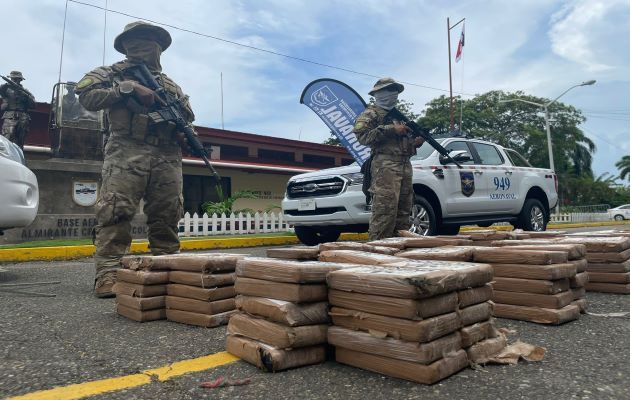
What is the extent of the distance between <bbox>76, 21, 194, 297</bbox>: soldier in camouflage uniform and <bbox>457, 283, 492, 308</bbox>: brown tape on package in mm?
2661

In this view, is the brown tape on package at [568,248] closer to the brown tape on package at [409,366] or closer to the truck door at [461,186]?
the brown tape on package at [409,366]

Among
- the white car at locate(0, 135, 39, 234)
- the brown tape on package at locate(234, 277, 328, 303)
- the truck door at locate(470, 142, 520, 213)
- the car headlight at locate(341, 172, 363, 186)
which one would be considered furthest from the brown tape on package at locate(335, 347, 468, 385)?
the truck door at locate(470, 142, 520, 213)

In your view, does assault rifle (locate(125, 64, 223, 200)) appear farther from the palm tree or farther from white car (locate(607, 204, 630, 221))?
the palm tree

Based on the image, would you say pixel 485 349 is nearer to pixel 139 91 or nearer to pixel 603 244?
pixel 603 244

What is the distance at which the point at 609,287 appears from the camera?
137 inches

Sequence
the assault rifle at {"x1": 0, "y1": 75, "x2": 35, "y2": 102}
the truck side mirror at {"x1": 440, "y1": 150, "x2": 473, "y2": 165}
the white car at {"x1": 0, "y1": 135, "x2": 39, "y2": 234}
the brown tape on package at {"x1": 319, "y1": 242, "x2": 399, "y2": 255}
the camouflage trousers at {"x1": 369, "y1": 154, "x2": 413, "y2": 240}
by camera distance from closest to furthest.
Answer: the brown tape on package at {"x1": 319, "y1": 242, "x2": 399, "y2": 255} < the white car at {"x1": 0, "y1": 135, "x2": 39, "y2": 234} < the camouflage trousers at {"x1": 369, "y1": 154, "x2": 413, "y2": 240} < the truck side mirror at {"x1": 440, "y1": 150, "x2": 473, "y2": 165} < the assault rifle at {"x1": 0, "y1": 75, "x2": 35, "y2": 102}

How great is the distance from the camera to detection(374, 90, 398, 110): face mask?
17.5 ft

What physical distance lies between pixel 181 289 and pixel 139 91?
182 cm

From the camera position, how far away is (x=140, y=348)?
2.16 m

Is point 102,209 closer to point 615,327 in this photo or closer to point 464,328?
point 464,328

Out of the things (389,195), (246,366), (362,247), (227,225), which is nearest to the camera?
(246,366)

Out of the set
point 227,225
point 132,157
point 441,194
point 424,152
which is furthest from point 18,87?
point 441,194

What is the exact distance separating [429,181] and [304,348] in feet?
15.8

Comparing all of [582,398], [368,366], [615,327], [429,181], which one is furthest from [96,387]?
[429,181]
